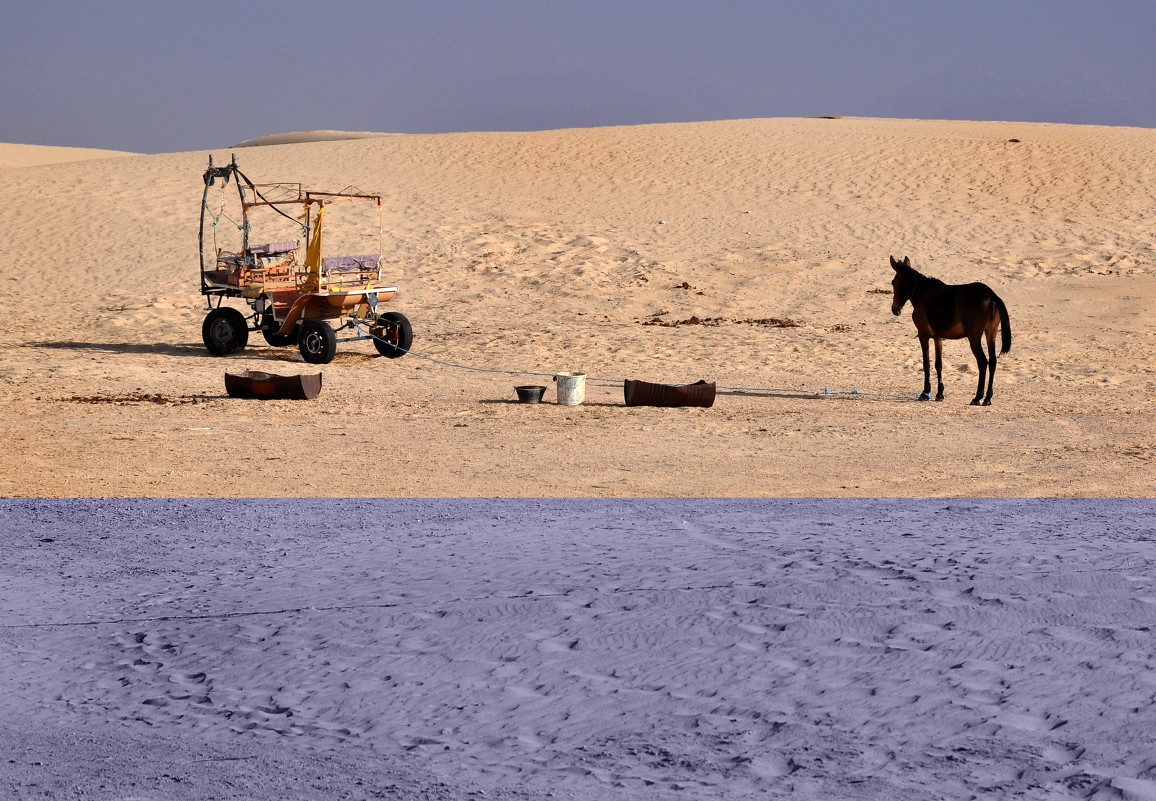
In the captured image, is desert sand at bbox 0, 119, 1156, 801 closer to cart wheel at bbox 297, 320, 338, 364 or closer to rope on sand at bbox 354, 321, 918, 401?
rope on sand at bbox 354, 321, 918, 401

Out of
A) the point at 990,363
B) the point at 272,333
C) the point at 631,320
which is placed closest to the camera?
the point at 990,363

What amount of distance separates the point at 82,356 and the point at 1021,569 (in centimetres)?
1352

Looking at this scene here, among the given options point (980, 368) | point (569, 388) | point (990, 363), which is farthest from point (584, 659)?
point (990, 363)

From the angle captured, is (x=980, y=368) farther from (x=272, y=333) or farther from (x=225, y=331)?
(x=225, y=331)

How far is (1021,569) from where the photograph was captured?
17.1 ft

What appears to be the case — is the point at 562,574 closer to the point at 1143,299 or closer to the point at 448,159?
the point at 1143,299

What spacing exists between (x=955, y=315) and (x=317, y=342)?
25.0ft

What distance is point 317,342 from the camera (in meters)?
14.7

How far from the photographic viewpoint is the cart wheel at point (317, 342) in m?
14.6

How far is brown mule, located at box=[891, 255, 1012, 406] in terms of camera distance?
12.1 m

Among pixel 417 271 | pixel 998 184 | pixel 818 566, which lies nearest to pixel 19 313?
pixel 417 271

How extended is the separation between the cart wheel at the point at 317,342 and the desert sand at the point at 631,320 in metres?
0.36

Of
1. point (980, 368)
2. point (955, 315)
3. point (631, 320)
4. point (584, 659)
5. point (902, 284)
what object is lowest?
point (584, 659)

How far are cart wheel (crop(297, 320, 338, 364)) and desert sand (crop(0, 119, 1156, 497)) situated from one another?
1.19 feet
